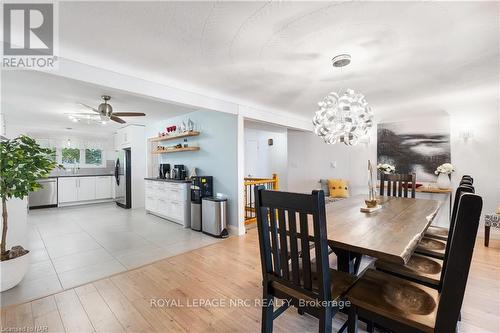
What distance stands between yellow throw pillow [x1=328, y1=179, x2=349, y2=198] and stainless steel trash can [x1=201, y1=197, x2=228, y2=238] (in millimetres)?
2514

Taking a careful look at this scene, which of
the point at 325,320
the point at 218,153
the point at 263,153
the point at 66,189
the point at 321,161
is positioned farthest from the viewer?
the point at 263,153

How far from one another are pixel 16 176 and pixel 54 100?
94.8 inches

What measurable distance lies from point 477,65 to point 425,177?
2.28 m

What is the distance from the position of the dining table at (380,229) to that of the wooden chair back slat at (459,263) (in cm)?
18

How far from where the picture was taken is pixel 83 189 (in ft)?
22.3

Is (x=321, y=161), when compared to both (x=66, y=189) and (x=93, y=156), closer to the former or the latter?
(x=66, y=189)

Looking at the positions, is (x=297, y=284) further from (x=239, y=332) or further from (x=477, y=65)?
(x=477, y=65)

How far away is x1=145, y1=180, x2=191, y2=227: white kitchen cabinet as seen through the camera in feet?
14.5

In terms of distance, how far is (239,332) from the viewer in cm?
167

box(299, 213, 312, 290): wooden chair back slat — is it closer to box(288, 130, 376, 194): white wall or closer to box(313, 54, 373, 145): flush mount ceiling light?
box(313, 54, 373, 145): flush mount ceiling light

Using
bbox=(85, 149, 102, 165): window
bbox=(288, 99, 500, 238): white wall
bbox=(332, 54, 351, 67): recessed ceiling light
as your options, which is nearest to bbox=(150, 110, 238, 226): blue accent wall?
bbox=(332, 54, 351, 67): recessed ceiling light

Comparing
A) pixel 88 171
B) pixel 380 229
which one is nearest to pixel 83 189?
pixel 88 171

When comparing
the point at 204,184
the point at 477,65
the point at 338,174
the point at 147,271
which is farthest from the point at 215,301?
the point at 338,174

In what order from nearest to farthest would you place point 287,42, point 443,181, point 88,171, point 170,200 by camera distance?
point 287,42 → point 443,181 → point 170,200 → point 88,171
